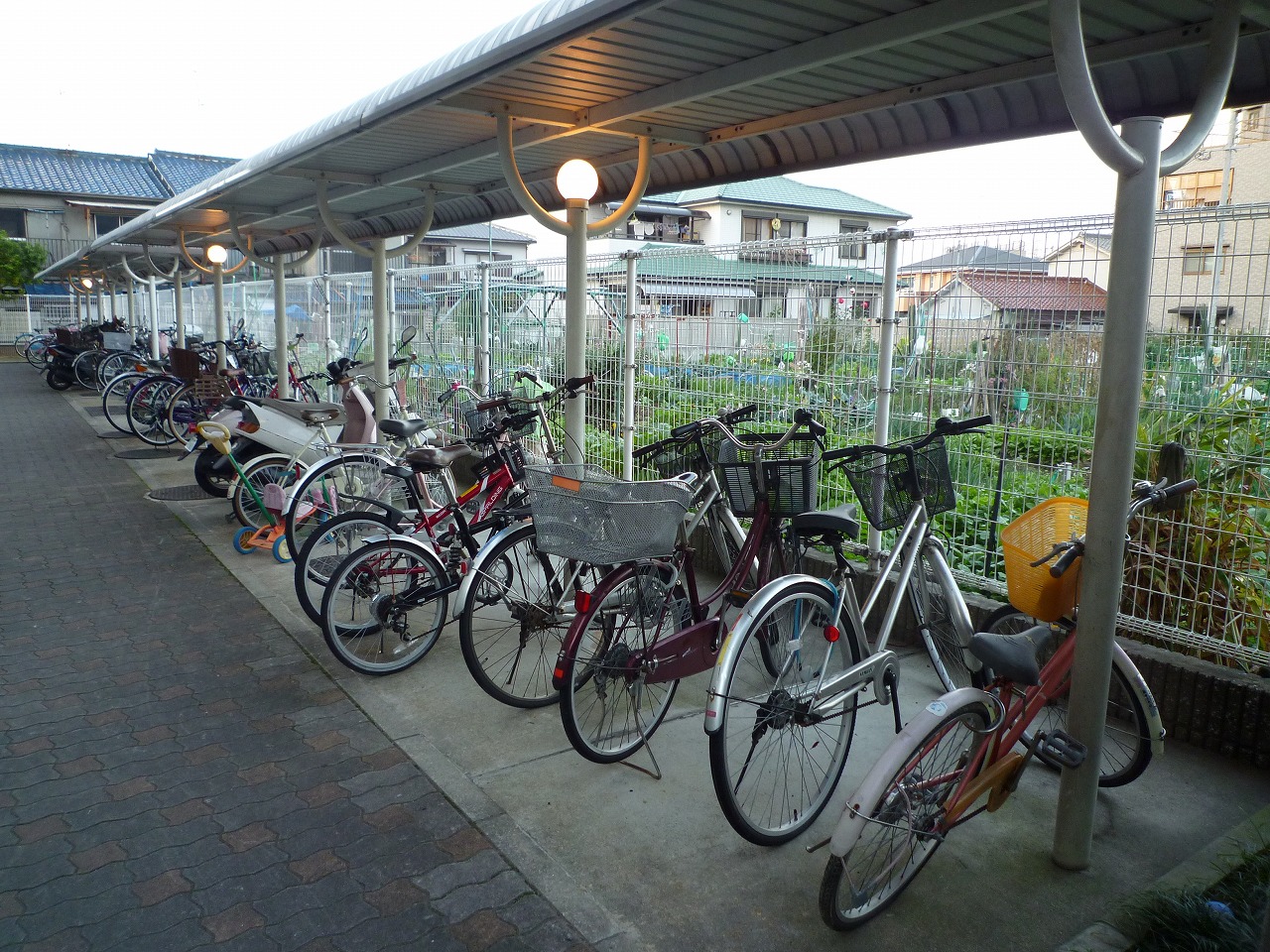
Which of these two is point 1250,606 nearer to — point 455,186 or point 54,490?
point 455,186

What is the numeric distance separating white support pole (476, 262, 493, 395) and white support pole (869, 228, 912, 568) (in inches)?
159

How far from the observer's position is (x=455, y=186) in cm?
697

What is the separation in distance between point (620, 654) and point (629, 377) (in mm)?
3136

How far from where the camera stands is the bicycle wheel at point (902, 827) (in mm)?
2465

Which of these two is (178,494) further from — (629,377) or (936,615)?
(936,615)

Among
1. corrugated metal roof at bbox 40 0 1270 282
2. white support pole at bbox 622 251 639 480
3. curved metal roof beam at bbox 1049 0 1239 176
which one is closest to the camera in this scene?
curved metal roof beam at bbox 1049 0 1239 176

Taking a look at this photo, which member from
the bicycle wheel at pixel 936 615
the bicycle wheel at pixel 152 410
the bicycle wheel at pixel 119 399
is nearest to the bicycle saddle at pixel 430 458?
the bicycle wheel at pixel 936 615

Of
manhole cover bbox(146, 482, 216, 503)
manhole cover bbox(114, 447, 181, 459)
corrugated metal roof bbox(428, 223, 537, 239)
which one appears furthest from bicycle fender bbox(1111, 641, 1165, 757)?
corrugated metal roof bbox(428, 223, 537, 239)

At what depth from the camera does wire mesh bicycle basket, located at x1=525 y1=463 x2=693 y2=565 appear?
3.19 metres

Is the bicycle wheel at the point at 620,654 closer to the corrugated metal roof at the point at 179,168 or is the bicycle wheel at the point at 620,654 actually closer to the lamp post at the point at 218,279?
the lamp post at the point at 218,279

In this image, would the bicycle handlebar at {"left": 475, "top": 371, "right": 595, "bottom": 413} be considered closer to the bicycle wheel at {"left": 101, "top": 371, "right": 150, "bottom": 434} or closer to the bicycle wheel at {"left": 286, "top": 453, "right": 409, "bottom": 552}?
the bicycle wheel at {"left": 286, "top": 453, "right": 409, "bottom": 552}

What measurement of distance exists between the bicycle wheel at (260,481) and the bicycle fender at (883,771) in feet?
15.8

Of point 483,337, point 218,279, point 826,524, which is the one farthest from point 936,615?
point 218,279

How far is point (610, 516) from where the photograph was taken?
3191 mm
